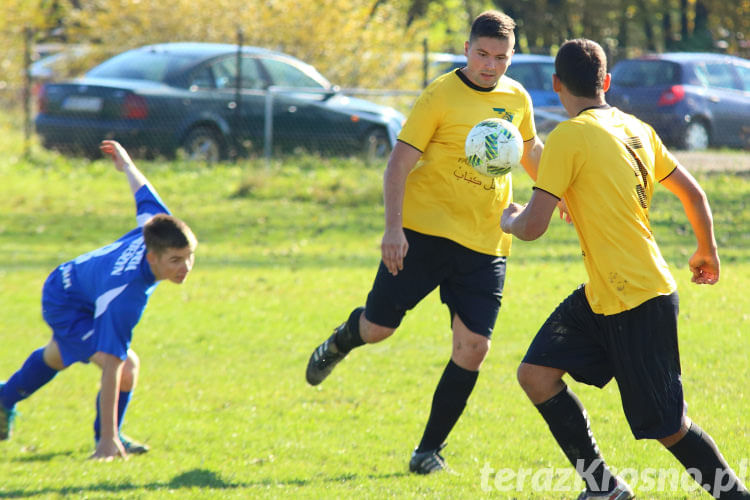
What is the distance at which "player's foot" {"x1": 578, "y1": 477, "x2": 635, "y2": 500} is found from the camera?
3945 mm

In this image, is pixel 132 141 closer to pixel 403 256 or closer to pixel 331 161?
pixel 331 161

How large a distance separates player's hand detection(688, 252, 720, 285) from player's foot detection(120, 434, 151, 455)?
289cm

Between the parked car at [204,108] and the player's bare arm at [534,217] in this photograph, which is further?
the parked car at [204,108]

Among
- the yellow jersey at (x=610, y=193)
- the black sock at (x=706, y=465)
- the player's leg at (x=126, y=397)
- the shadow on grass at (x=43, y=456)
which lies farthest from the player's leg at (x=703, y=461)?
the shadow on grass at (x=43, y=456)

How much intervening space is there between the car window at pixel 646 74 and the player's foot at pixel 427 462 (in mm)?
12538

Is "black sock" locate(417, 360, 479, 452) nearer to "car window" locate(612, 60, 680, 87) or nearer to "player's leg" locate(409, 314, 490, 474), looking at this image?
"player's leg" locate(409, 314, 490, 474)

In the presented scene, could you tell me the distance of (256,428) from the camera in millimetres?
5363

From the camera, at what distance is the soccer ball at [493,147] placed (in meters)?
4.21

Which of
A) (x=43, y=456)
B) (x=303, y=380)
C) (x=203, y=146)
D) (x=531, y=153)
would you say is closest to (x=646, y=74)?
(x=203, y=146)

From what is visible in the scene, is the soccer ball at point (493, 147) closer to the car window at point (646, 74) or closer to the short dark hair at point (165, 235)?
the short dark hair at point (165, 235)

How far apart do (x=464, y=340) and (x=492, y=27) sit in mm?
1480

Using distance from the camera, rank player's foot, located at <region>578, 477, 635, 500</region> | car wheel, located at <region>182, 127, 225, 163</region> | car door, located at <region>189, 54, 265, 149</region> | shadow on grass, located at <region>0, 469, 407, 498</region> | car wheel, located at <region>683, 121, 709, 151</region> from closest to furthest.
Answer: player's foot, located at <region>578, 477, 635, 500</region> → shadow on grass, located at <region>0, 469, 407, 498</region> → car door, located at <region>189, 54, 265, 149</region> → car wheel, located at <region>182, 127, 225, 163</region> → car wheel, located at <region>683, 121, 709, 151</region>

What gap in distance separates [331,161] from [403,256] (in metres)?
11.3

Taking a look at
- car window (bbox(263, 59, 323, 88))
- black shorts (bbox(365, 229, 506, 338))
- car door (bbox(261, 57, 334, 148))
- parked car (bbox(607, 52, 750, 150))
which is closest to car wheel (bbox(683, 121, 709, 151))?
parked car (bbox(607, 52, 750, 150))
